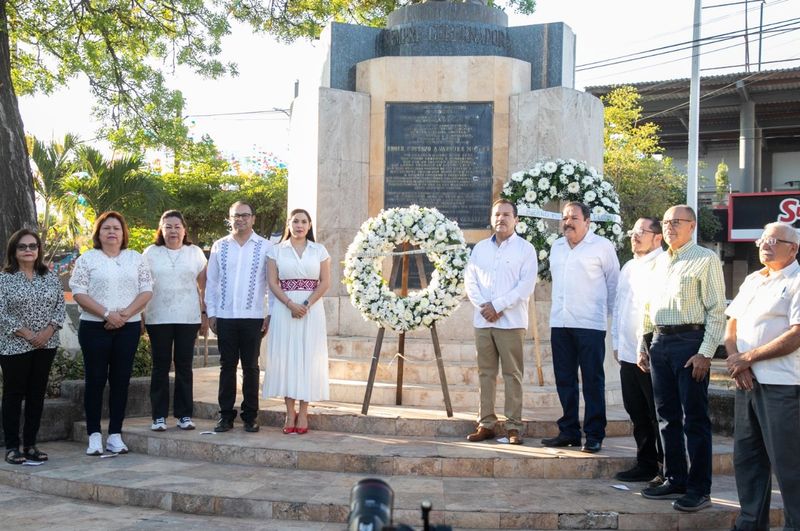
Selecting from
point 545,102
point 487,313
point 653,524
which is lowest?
point 653,524

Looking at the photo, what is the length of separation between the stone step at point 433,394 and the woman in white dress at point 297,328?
96cm

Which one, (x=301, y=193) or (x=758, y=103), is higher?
(x=758, y=103)

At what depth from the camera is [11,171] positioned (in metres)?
10.1

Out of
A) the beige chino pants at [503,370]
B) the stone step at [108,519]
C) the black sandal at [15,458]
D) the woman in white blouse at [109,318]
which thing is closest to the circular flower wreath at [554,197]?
the beige chino pants at [503,370]

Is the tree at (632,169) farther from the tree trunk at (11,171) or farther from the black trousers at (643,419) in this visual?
the black trousers at (643,419)

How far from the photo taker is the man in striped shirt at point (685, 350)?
5574 millimetres

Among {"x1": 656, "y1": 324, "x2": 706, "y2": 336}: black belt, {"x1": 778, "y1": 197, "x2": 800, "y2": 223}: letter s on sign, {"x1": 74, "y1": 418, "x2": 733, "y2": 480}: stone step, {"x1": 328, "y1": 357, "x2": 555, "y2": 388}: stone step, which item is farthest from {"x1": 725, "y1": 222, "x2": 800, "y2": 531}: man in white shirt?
{"x1": 778, "y1": 197, "x2": 800, "y2": 223}: letter s on sign

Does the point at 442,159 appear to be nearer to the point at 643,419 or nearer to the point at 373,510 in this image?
the point at 643,419

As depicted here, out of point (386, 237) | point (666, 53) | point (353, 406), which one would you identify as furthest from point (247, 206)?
point (666, 53)

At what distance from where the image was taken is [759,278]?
5.23 m

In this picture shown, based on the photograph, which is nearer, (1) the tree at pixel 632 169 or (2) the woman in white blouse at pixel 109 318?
(2) the woman in white blouse at pixel 109 318

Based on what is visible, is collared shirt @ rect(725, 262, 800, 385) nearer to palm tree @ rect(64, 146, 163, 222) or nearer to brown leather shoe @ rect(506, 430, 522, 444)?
brown leather shoe @ rect(506, 430, 522, 444)

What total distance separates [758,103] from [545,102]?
25.6m

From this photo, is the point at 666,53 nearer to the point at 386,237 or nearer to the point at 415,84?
the point at 415,84
